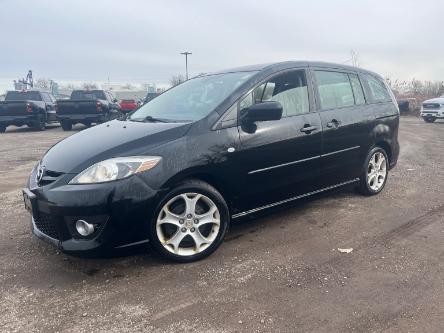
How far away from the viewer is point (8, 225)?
4.62 metres

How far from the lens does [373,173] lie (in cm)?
556

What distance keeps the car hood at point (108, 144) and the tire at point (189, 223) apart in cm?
44

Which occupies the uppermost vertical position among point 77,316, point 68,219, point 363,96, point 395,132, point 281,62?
point 281,62

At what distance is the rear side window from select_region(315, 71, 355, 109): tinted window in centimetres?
44

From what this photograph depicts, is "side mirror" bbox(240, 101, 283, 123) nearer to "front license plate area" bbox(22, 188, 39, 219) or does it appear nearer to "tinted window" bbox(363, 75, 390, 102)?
"front license plate area" bbox(22, 188, 39, 219)

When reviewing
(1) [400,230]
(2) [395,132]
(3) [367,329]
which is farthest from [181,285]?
(2) [395,132]

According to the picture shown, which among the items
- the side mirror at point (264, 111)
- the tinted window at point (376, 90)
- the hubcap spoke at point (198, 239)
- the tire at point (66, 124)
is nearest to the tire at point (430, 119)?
the tinted window at point (376, 90)

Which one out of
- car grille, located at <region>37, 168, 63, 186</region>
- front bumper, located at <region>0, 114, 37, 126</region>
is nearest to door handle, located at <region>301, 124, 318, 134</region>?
car grille, located at <region>37, 168, 63, 186</region>

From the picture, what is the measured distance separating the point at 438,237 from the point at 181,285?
2.62m

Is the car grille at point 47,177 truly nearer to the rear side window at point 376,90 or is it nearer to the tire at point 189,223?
the tire at point 189,223

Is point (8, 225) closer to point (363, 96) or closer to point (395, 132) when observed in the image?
point (363, 96)

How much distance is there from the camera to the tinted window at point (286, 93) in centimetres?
406

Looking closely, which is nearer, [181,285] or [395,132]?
[181,285]

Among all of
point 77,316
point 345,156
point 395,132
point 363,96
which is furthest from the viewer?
point 395,132
